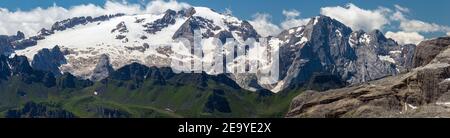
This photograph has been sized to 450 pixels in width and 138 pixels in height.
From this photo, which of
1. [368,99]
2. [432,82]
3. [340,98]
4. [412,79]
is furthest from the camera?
[340,98]

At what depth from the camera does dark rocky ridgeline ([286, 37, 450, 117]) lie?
9198 centimetres

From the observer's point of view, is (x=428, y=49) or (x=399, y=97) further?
(x=428, y=49)

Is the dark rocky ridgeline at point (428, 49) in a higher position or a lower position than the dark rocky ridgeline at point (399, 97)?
higher

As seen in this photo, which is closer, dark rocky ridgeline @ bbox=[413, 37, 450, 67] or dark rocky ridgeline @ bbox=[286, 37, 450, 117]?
dark rocky ridgeline @ bbox=[286, 37, 450, 117]

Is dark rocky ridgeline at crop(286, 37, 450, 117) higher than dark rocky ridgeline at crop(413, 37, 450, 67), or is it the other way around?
dark rocky ridgeline at crop(413, 37, 450, 67)

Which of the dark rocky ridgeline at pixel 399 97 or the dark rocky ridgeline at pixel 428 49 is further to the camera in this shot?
the dark rocky ridgeline at pixel 428 49

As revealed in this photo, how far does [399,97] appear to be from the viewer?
112m

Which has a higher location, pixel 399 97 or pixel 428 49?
pixel 428 49

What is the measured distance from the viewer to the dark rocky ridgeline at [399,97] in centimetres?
9198
